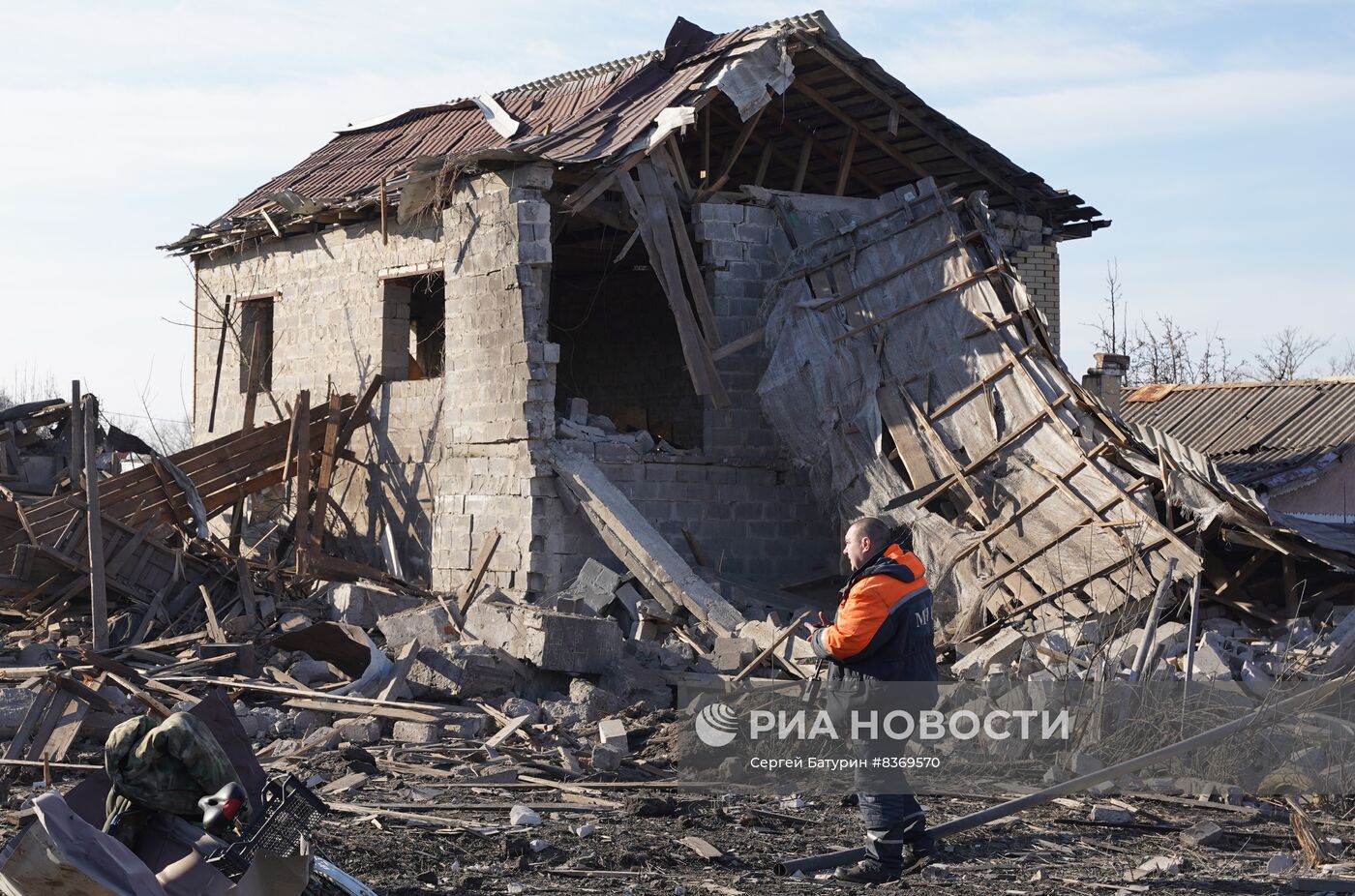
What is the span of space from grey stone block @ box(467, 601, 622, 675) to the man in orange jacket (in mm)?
4241

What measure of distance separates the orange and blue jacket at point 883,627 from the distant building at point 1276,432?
12.6m

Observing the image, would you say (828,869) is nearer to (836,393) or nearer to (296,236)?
(836,393)

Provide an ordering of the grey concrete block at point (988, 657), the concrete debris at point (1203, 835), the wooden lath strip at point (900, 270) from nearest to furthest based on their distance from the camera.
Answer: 1. the concrete debris at point (1203, 835)
2. the grey concrete block at point (988, 657)
3. the wooden lath strip at point (900, 270)

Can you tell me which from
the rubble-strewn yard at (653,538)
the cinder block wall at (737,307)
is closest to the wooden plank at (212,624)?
the rubble-strewn yard at (653,538)

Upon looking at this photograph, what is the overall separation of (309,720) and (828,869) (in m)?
4.40

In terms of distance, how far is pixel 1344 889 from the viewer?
607 centimetres

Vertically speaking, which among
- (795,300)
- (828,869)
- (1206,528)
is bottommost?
(828,869)

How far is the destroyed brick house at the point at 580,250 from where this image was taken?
13.5 metres

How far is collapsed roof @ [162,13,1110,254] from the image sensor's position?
13.8m

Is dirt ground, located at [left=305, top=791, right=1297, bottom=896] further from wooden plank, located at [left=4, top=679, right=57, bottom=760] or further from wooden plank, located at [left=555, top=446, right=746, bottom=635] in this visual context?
wooden plank, located at [left=555, top=446, right=746, bottom=635]

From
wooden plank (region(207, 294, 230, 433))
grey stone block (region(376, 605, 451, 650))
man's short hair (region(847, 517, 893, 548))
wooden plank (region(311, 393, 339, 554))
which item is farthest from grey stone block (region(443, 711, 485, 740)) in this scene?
wooden plank (region(207, 294, 230, 433))

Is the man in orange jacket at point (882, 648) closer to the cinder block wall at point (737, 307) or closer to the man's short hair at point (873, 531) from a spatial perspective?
the man's short hair at point (873, 531)

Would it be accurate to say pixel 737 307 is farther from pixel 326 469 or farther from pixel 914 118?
pixel 326 469

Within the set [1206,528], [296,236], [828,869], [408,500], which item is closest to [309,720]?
[828,869]
